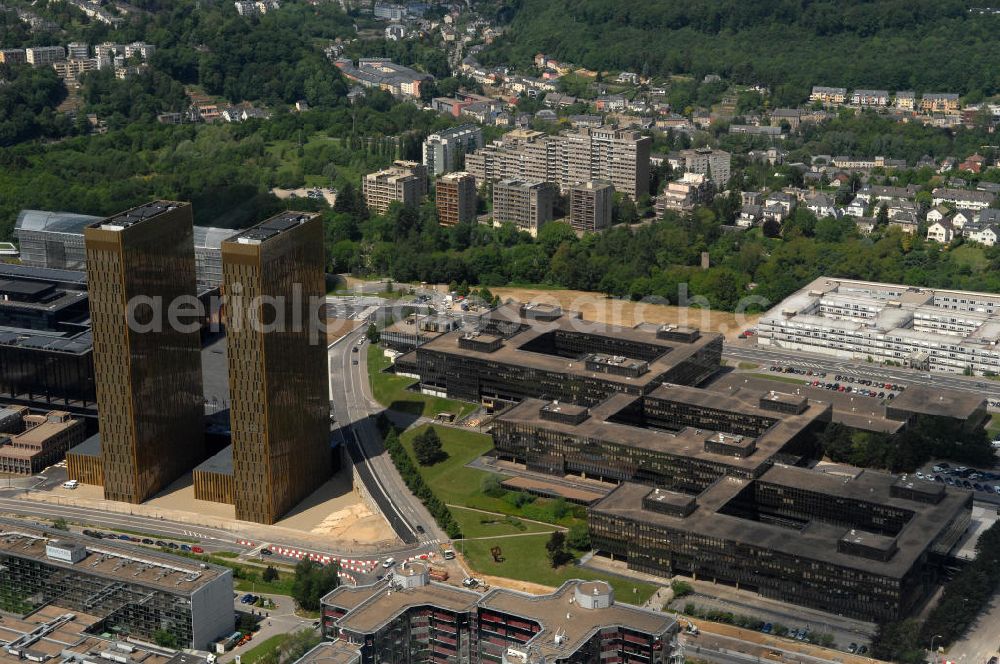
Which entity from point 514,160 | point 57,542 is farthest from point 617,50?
point 57,542

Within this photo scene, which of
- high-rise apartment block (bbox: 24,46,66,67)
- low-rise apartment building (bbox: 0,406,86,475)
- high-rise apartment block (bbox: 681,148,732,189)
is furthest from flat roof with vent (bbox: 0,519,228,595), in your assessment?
high-rise apartment block (bbox: 24,46,66,67)

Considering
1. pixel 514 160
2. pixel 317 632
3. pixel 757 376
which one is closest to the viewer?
pixel 317 632

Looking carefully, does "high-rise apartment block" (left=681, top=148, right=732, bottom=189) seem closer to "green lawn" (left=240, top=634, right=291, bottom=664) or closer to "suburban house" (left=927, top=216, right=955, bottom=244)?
"suburban house" (left=927, top=216, right=955, bottom=244)

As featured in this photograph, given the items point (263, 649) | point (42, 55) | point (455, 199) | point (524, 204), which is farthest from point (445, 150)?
point (263, 649)

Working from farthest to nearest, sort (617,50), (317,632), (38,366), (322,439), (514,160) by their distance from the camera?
(617,50) < (514,160) < (38,366) < (322,439) < (317,632)

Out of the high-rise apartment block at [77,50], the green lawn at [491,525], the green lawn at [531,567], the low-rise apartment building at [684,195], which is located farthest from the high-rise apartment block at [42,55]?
the green lawn at [531,567]

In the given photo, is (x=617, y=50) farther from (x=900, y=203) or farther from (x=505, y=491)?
(x=505, y=491)

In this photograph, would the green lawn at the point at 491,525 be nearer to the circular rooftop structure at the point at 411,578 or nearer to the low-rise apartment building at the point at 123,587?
the circular rooftop structure at the point at 411,578

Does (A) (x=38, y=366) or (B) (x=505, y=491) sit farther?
(A) (x=38, y=366)
